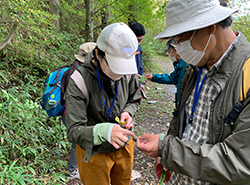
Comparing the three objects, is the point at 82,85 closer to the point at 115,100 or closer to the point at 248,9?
the point at 115,100

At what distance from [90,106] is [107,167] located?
71cm

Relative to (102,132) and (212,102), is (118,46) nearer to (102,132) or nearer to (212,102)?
(102,132)

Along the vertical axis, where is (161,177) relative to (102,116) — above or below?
below

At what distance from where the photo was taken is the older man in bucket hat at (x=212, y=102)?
97cm

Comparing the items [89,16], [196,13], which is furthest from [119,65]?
[89,16]

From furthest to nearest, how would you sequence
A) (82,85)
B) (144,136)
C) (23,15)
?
(23,15) < (82,85) < (144,136)

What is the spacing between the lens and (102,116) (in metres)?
1.79

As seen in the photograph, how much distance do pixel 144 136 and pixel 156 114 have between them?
468cm

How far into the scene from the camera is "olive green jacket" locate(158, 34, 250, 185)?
0.94 meters

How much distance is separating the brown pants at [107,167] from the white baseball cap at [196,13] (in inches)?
56.0

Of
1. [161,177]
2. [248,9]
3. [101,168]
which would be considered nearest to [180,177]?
[161,177]

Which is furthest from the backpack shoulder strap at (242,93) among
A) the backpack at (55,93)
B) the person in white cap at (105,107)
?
the backpack at (55,93)

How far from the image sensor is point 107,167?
6.05 ft

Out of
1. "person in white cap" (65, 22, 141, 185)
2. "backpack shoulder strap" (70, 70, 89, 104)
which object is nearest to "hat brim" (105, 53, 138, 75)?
"person in white cap" (65, 22, 141, 185)
